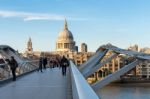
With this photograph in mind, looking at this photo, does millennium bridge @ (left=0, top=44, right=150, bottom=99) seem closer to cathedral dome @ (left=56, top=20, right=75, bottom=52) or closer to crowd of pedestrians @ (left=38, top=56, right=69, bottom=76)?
crowd of pedestrians @ (left=38, top=56, right=69, bottom=76)

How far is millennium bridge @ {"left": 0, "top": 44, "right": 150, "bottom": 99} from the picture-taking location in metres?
8.69

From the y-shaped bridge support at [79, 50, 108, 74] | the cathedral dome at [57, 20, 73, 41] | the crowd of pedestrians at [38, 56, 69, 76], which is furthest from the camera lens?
the cathedral dome at [57, 20, 73, 41]

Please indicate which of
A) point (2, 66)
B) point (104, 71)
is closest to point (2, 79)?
point (2, 66)

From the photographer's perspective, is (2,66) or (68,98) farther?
(2,66)

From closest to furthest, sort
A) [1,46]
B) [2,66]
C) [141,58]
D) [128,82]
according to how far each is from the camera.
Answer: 1. [2,66]
2. [141,58]
3. [1,46]
4. [128,82]

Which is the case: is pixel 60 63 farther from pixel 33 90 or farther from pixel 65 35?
pixel 65 35

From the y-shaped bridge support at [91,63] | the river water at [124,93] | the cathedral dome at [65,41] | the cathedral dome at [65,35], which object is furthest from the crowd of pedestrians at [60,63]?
the cathedral dome at [65,35]

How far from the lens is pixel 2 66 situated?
17391mm

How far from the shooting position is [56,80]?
18297mm

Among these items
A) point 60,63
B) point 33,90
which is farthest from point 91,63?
point 33,90

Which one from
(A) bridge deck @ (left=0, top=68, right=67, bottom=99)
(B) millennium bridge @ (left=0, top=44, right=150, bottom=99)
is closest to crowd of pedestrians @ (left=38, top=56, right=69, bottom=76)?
(B) millennium bridge @ (left=0, top=44, right=150, bottom=99)

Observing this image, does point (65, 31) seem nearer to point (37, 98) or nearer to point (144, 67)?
point (144, 67)

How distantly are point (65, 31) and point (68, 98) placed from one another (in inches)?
5091

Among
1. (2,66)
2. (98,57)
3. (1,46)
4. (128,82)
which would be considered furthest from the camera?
(128,82)
